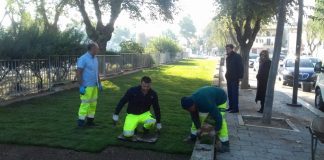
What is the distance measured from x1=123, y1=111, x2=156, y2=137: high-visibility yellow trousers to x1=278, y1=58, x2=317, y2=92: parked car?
13225 millimetres

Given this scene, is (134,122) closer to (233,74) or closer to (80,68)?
(80,68)

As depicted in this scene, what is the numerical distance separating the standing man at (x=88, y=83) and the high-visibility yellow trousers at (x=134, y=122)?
1.03 meters

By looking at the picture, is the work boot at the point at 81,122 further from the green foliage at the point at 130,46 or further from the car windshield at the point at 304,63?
the green foliage at the point at 130,46

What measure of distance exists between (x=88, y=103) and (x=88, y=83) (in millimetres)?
405

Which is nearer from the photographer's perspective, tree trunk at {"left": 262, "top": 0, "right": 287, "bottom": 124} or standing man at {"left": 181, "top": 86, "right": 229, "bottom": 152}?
standing man at {"left": 181, "top": 86, "right": 229, "bottom": 152}

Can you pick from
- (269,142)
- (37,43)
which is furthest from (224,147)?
(37,43)

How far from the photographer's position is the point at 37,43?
12961 millimetres

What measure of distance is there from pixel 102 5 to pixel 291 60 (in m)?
12.8

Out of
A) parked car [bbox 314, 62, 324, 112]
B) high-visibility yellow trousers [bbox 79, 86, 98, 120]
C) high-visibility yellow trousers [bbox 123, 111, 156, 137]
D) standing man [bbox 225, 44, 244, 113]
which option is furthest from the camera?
parked car [bbox 314, 62, 324, 112]

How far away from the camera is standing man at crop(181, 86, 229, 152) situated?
5.93 metres

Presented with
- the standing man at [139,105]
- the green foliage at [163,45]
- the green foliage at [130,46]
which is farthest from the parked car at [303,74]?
the green foliage at [163,45]

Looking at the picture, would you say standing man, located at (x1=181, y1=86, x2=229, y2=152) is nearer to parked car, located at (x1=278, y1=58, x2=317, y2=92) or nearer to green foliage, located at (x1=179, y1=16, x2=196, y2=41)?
parked car, located at (x1=278, y1=58, x2=317, y2=92)

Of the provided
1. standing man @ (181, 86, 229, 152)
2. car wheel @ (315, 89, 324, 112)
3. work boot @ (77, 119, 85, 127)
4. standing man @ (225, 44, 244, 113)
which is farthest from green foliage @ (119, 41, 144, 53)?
standing man @ (181, 86, 229, 152)

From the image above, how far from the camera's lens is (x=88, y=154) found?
6.07 metres
